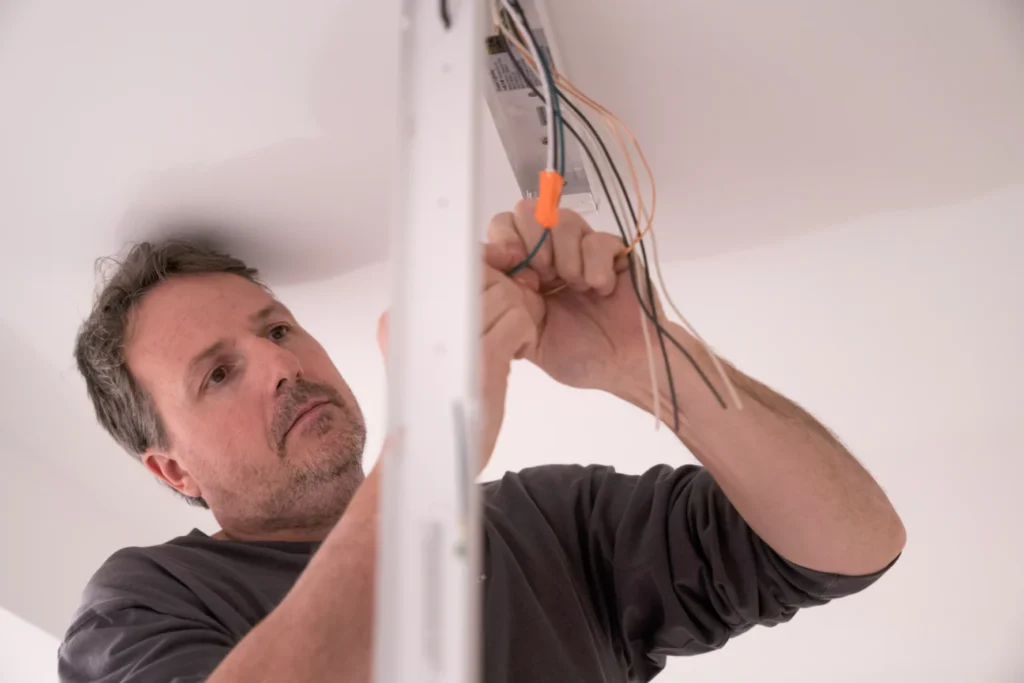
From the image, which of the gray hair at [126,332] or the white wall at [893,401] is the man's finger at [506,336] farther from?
the gray hair at [126,332]

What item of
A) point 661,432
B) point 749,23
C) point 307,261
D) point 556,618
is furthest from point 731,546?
point 307,261

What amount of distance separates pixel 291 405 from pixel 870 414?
0.88 m

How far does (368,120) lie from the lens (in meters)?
1.01

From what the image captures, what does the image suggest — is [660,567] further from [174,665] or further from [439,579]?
[439,579]

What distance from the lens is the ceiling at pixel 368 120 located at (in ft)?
2.93

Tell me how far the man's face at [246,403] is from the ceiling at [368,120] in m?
0.10

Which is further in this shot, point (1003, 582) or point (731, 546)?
point (1003, 582)

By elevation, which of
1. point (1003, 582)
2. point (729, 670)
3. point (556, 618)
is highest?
point (556, 618)

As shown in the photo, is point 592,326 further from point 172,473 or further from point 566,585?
point 172,473

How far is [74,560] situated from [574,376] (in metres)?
1.17

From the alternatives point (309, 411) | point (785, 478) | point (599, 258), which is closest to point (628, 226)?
point (599, 258)

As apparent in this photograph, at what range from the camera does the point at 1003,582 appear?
1397 millimetres

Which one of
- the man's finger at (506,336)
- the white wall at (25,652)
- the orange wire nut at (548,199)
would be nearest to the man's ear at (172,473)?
the white wall at (25,652)

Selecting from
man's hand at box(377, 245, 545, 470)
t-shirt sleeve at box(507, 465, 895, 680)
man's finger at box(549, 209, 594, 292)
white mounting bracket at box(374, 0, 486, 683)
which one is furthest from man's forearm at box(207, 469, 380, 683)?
t-shirt sleeve at box(507, 465, 895, 680)
